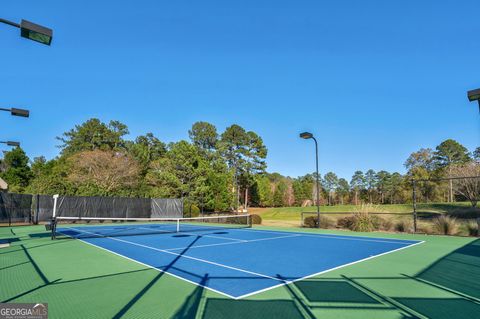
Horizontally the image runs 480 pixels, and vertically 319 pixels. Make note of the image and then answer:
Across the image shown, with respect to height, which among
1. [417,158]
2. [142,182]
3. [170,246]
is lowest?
[170,246]

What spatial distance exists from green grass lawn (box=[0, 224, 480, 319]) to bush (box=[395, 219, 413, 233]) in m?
7.37

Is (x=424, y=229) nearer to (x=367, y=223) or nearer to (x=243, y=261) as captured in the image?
(x=367, y=223)

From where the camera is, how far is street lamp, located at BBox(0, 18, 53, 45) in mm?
5031

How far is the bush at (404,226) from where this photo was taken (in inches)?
568

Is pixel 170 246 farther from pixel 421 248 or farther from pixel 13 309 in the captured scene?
pixel 421 248

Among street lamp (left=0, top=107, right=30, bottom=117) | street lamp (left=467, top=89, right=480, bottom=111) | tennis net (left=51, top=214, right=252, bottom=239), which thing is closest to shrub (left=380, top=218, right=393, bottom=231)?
tennis net (left=51, top=214, right=252, bottom=239)

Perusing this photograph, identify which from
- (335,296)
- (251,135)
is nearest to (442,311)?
(335,296)

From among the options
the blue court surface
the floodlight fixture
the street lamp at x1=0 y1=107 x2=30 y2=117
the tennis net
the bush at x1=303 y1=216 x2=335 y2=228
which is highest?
the floodlight fixture

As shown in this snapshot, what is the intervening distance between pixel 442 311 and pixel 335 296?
1320mm

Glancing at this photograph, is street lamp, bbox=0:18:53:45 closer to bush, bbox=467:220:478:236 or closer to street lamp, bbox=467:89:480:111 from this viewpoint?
street lamp, bbox=467:89:480:111

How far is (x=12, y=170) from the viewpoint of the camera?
4297 centimetres

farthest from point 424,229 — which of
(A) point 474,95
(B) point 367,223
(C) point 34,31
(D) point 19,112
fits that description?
(D) point 19,112

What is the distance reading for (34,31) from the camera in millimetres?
5152

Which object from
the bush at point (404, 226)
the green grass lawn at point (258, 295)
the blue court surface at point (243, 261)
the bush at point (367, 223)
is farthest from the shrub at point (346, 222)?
the green grass lawn at point (258, 295)
